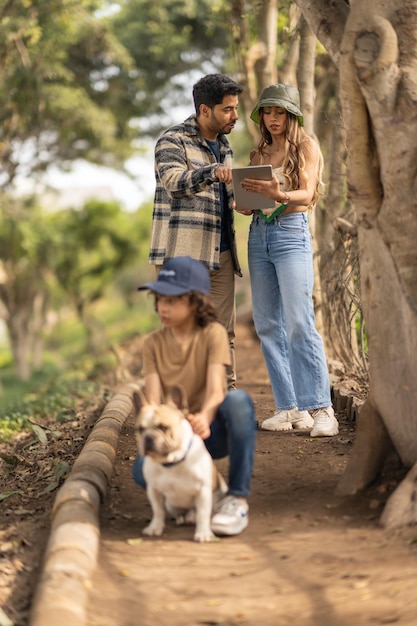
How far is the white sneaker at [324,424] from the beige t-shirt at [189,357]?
→ 173 cm

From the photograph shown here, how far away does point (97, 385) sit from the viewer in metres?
13.3

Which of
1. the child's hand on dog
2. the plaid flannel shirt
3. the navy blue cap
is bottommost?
the child's hand on dog

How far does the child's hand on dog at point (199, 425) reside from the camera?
4480 mm

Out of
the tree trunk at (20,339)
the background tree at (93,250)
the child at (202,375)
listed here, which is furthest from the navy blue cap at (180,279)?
the background tree at (93,250)

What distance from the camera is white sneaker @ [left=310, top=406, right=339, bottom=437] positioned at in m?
6.35

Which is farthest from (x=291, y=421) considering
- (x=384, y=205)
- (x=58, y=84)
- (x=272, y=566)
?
(x=58, y=84)

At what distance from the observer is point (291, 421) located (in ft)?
21.9

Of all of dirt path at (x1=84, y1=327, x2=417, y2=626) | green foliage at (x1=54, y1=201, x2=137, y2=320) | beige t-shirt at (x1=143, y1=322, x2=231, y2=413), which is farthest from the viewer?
green foliage at (x1=54, y1=201, x2=137, y2=320)

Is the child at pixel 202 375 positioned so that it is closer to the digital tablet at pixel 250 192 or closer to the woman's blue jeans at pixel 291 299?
the digital tablet at pixel 250 192

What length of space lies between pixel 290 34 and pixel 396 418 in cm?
640

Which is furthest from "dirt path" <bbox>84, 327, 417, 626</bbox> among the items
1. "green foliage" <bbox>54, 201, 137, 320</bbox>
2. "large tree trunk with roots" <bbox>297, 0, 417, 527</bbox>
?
"green foliage" <bbox>54, 201, 137, 320</bbox>

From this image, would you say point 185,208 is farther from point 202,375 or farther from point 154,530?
point 154,530

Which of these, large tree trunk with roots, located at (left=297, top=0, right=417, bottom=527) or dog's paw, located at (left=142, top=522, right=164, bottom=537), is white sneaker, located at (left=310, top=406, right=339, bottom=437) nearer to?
large tree trunk with roots, located at (left=297, top=0, right=417, bottom=527)

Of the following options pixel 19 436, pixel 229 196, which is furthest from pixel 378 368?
pixel 19 436
